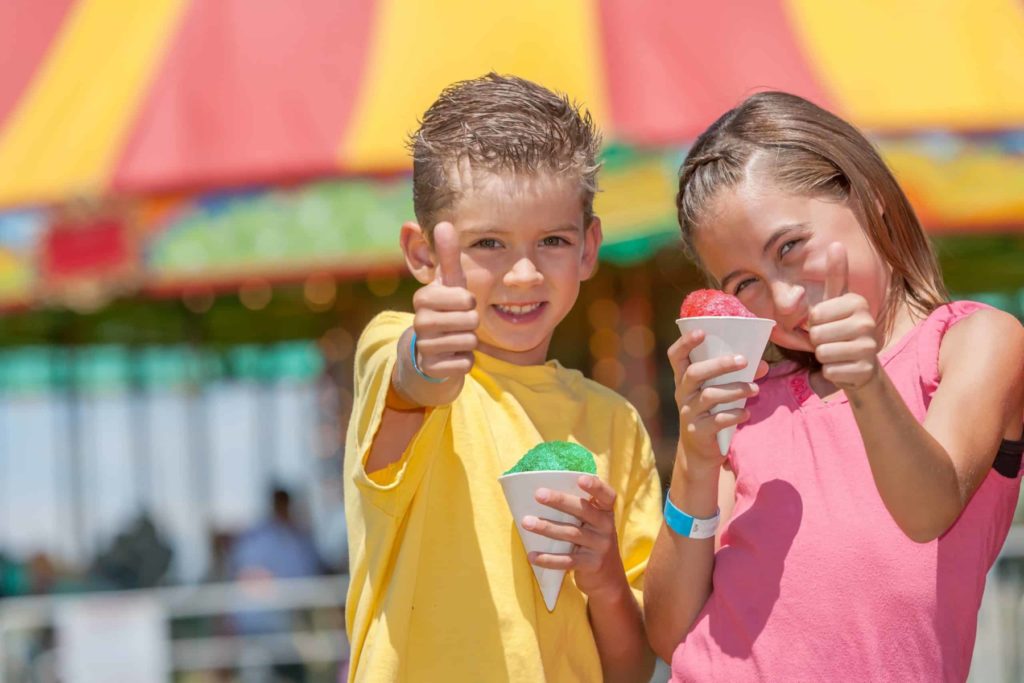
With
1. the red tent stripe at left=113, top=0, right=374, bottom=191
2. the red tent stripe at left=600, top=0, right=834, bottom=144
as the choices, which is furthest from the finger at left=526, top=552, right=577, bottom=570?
the red tent stripe at left=113, top=0, right=374, bottom=191

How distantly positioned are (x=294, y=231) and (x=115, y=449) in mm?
10934

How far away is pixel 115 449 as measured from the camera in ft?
51.3

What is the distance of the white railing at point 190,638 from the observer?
5.91 meters

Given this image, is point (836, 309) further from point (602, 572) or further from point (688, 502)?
point (602, 572)

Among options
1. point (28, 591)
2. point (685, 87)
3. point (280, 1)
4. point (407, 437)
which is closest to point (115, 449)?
point (28, 591)

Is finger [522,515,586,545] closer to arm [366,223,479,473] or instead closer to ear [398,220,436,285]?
arm [366,223,479,473]

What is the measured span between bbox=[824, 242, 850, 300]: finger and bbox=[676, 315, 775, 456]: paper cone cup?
151mm

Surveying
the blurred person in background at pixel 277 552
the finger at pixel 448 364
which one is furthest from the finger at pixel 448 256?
the blurred person in background at pixel 277 552

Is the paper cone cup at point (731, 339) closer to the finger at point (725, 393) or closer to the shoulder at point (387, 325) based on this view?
→ the finger at point (725, 393)

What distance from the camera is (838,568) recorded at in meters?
2.00

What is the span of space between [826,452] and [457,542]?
0.62 meters

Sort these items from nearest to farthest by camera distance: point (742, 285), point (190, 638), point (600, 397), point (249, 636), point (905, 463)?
1. point (905, 463)
2. point (742, 285)
3. point (600, 397)
4. point (190, 638)
5. point (249, 636)

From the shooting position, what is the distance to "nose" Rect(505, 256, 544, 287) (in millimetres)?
2102

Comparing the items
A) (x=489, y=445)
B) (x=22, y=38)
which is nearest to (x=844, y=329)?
(x=489, y=445)
